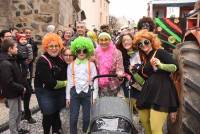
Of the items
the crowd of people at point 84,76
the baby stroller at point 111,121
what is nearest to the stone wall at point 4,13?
the crowd of people at point 84,76

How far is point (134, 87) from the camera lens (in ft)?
21.8

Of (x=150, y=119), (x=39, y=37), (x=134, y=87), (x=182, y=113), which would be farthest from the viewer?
(x=39, y=37)

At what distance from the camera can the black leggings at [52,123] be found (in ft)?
21.3

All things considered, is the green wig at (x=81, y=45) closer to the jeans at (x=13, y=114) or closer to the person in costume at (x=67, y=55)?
the person in costume at (x=67, y=55)

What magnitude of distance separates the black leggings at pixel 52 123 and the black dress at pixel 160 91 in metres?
1.77

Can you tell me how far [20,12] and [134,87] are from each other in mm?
8056

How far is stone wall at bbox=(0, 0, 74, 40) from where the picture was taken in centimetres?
1373

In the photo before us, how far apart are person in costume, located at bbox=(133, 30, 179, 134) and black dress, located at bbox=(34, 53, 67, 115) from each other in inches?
60.9

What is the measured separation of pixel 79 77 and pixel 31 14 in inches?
317

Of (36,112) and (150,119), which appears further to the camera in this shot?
(36,112)

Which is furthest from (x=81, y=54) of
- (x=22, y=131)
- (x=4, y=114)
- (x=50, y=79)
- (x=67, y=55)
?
(x=4, y=114)


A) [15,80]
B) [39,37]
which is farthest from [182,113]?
[39,37]

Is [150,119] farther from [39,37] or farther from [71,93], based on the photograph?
[39,37]

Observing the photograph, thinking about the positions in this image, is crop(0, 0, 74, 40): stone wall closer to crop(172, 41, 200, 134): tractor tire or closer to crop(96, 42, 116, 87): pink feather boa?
crop(96, 42, 116, 87): pink feather boa
